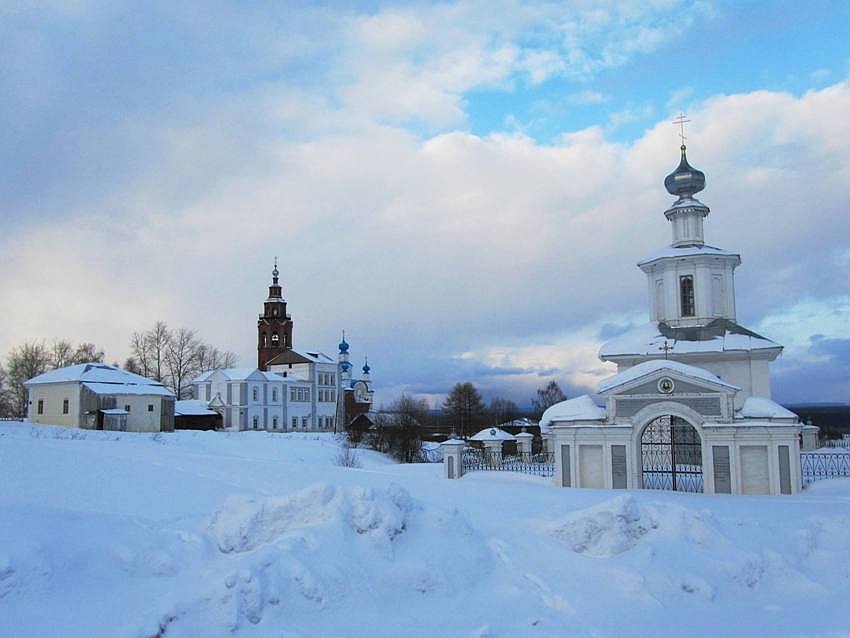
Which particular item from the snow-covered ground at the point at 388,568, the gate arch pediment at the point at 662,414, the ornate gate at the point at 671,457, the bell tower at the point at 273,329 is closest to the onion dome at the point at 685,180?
the ornate gate at the point at 671,457

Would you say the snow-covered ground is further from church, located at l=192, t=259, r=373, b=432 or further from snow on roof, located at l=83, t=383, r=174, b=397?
church, located at l=192, t=259, r=373, b=432

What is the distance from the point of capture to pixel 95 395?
38125 mm

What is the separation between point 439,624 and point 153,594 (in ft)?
10.9

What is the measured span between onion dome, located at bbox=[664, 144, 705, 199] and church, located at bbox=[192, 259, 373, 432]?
36.1 meters

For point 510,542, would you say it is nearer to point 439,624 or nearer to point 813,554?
point 439,624

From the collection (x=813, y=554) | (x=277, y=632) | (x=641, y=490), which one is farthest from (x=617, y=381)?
(x=277, y=632)

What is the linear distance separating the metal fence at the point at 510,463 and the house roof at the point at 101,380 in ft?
76.0

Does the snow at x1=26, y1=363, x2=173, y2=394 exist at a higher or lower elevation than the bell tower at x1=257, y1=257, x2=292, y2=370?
lower

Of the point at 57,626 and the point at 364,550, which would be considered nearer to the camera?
the point at 57,626

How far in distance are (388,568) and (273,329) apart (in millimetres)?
59853

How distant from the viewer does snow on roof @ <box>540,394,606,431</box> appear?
19172 millimetres

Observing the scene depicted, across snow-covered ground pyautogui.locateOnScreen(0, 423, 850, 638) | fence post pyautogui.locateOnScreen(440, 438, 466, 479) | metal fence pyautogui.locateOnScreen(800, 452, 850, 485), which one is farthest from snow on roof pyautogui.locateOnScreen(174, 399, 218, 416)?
metal fence pyautogui.locateOnScreen(800, 452, 850, 485)

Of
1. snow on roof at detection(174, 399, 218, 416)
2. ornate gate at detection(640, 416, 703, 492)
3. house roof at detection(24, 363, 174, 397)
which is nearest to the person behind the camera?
ornate gate at detection(640, 416, 703, 492)

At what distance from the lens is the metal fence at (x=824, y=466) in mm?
18778
